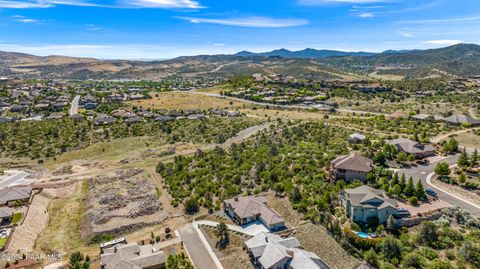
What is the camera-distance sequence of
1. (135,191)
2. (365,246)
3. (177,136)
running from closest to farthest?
(365,246) → (135,191) → (177,136)

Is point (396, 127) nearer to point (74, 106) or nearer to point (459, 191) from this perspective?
point (459, 191)

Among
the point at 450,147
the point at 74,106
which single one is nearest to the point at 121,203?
the point at 450,147

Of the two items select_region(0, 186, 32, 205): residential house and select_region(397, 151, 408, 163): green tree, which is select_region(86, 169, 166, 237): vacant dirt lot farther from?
select_region(397, 151, 408, 163): green tree

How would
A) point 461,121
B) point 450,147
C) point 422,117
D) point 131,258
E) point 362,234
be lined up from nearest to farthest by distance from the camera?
point 131,258, point 362,234, point 450,147, point 461,121, point 422,117

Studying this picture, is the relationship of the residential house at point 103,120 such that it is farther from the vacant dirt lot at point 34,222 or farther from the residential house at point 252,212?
the residential house at point 252,212

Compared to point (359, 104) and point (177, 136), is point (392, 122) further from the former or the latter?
point (177, 136)

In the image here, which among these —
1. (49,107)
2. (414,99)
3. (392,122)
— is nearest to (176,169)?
(392,122)
